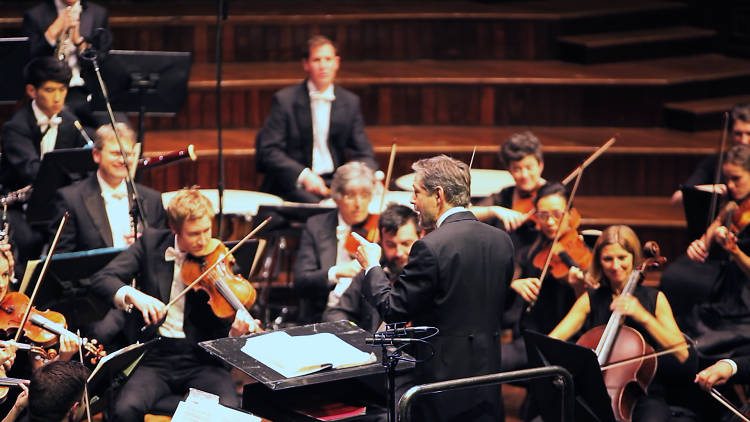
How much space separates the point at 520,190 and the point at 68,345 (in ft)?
6.60

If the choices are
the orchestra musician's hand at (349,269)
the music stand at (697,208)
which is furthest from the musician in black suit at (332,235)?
the music stand at (697,208)

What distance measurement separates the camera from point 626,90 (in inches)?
250

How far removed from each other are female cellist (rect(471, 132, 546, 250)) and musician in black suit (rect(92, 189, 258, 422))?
1.23 meters

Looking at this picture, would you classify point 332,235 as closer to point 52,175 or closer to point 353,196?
point 353,196

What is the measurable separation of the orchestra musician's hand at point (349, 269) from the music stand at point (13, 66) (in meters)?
1.78

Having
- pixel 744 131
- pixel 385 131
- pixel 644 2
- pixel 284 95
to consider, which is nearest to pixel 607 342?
pixel 744 131

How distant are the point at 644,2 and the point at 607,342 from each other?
403 centimetres

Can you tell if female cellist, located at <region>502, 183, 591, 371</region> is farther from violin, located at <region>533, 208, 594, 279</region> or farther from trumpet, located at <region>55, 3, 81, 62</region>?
trumpet, located at <region>55, 3, 81, 62</region>

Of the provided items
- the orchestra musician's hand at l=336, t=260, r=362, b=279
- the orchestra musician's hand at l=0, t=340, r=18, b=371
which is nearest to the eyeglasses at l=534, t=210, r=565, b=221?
the orchestra musician's hand at l=336, t=260, r=362, b=279

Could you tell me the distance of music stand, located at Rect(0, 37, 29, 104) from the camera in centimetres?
Result: 485

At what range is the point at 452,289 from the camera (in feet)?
10.7

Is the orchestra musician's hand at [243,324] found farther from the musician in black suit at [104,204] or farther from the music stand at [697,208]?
the music stand at [697,208]

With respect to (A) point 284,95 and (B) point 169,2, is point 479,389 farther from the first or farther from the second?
(B) point 169,2

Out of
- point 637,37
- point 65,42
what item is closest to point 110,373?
point 65,42
